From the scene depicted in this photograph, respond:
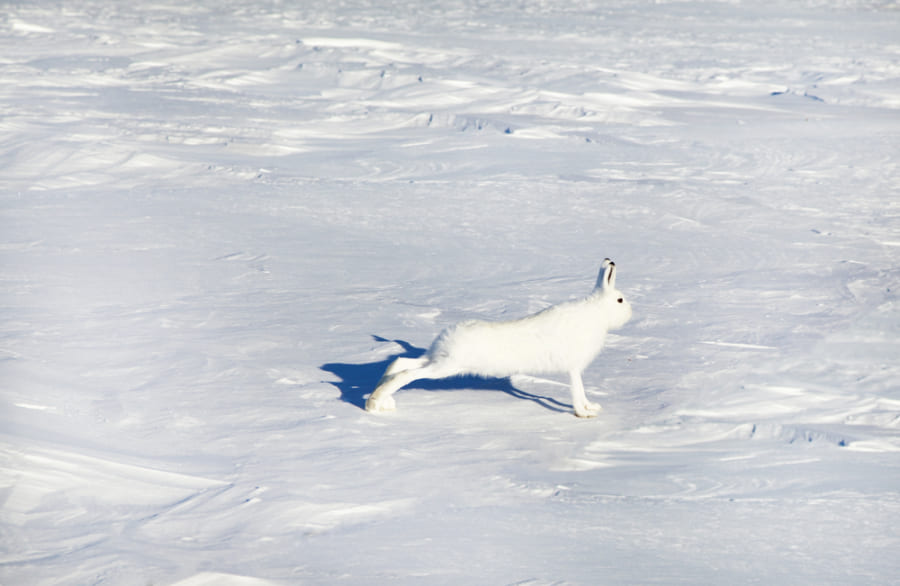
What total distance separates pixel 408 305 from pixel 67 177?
16.0 feet

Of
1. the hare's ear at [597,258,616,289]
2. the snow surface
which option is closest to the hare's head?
the hare's ear at [597,258,616,289]

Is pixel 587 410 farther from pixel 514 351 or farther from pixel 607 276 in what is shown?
pixel 607 276

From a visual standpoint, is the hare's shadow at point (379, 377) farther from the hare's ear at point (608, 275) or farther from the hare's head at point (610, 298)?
the hare's ear at point (608, 275)

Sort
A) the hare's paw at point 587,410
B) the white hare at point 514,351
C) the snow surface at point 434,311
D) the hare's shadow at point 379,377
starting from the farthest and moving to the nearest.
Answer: the hare's shadow at point 379,377
the hare's paw at point 587,410
the white hare at point 514,351
the snow surface at point 434,311

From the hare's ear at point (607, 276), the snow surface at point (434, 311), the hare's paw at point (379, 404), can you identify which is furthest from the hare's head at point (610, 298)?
the hare's paw at point (379, 404)

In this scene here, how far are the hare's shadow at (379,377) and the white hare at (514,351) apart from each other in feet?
0.75

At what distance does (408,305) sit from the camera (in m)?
7.01

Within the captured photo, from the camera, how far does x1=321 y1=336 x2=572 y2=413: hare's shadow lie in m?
5.45

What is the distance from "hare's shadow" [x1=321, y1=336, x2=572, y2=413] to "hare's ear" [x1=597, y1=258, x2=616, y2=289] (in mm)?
655

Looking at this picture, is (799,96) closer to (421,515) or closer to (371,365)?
(371,365)

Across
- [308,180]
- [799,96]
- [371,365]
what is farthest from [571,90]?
[371,365]

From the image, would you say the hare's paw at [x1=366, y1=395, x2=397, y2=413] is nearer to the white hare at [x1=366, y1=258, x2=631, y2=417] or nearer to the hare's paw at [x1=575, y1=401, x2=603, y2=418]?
the white hare at [x1=366, y1=258, x2=631, y2=417]

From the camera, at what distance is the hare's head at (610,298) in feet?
17.4

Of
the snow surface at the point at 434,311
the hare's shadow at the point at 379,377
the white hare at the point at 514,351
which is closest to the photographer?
the snow surface at the point at 434,311
